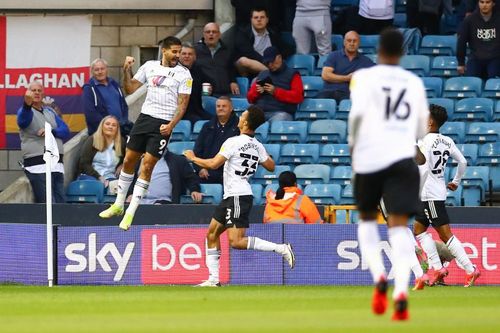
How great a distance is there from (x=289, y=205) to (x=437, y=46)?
17.9 feet

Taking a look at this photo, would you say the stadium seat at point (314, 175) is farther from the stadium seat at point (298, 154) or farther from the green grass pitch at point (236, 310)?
the green grass pitch at point (236, 310)

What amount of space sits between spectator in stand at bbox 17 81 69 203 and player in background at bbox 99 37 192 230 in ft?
14.2

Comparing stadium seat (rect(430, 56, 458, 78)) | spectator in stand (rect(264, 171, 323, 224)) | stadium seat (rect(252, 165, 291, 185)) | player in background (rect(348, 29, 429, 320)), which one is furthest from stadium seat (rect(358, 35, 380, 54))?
player in background (rect(348, 29, 429, 320))

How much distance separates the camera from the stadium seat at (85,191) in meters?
22.7

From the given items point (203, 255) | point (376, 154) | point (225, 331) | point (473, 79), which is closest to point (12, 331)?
point (225, 331)

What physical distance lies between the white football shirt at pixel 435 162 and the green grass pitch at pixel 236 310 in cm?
113

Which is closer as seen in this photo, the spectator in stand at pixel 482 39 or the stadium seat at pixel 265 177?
the stadium seat at pixel 265 177

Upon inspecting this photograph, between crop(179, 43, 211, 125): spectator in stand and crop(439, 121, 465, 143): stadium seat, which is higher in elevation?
crop(179, 43, 211, 125): spectator in stand

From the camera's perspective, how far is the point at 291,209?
20188 millimetres

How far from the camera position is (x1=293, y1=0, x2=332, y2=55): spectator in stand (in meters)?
24.2

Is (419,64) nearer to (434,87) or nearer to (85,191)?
(434,87)

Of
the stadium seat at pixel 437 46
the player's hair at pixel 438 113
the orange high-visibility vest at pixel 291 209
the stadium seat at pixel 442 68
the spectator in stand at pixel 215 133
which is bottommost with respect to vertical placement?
the orange high-visibility vest at pixel 291 209

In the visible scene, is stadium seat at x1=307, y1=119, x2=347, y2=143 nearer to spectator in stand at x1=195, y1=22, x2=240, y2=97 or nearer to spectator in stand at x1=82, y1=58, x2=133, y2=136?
spectator in stand at x1=195, y1=22, x2=240, y2=97

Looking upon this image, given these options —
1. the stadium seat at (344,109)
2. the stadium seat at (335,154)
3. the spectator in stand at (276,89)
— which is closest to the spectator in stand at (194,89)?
the spectator in stand at (276,89)
